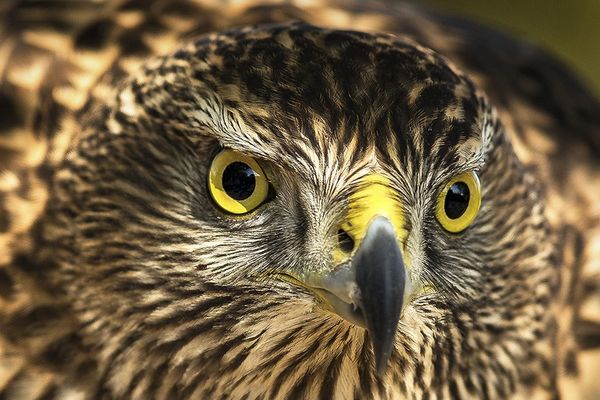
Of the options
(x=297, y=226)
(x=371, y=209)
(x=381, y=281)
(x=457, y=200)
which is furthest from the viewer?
(x=457, y=200)

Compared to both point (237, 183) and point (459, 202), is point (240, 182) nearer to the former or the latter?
point (237, 183)

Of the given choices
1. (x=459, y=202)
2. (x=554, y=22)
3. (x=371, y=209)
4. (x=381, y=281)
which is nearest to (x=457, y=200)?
(x=459, y=202)

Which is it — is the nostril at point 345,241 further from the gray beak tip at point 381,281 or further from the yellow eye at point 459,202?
the yellow eye at point 459,202

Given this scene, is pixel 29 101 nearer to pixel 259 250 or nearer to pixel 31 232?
pixel 31 232

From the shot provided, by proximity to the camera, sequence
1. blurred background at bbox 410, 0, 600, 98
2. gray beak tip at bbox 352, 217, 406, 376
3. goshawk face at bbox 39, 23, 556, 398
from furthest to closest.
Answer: blurred background at bbox 410, 0, 600, 98 < goshawk face at bbox 39, 23, 556, 398 < gray beak tip at bbox 352, 217, 406, 376

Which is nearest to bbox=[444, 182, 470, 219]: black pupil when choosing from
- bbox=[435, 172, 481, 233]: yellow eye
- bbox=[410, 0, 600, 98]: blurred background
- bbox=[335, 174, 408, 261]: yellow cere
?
bbox=[435, 172, 481, 233]: yellow eye

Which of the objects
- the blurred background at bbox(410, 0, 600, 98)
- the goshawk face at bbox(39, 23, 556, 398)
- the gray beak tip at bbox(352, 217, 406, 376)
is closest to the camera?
the gray beak tip at bbox(352, 217, 406, 376)

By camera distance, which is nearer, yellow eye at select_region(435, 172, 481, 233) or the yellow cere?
the yellow cere

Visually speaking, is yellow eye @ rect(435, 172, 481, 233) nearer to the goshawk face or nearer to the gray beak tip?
the goshawk face
